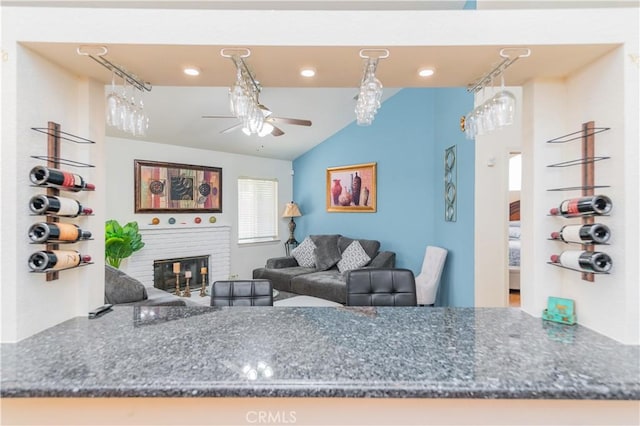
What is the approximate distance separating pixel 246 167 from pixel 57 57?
14.5 feet

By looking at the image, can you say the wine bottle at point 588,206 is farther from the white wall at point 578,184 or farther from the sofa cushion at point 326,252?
the sofa cushion at point 326,252

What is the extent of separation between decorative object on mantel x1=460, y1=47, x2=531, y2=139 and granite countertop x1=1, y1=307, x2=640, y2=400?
2.81 feet

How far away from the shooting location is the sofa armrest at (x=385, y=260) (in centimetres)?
445

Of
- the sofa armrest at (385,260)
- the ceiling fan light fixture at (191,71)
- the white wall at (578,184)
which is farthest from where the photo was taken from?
the sofa armrest at (385,260)

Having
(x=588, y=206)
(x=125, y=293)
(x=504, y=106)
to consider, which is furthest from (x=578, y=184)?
(x=125, y=293)

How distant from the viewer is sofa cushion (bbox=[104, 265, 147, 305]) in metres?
2.39

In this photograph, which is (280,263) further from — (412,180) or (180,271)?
(412,180)

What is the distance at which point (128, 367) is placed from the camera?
90cm

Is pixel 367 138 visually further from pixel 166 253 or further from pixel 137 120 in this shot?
pixel 137 120

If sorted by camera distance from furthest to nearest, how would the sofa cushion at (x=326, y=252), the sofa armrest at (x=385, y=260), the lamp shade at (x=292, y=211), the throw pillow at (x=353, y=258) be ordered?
1. the lamp shade at (x=292, y=211)
2. the sofa cushion at (x=326, y=252)
3. the throw pillow at (x=353, y=258)
4. the sofa armrest at (x=385, y=260)

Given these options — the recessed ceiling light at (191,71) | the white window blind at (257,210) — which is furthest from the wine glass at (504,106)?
the white window blind at (257,210)

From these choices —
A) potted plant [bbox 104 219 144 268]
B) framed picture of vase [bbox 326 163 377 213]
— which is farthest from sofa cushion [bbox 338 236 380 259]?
potted plant [bbox 104 219 144 268]

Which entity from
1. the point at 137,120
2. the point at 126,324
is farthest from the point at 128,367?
the point at 137,120

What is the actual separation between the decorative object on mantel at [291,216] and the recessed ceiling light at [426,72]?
186 inches
